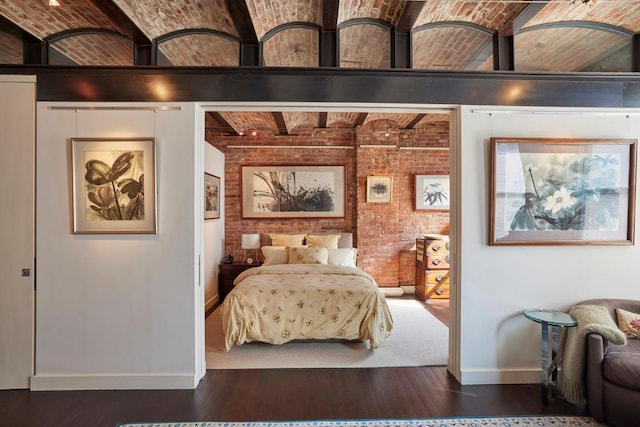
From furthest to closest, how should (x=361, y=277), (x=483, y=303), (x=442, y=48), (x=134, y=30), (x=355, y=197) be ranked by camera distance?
(x=355, y=197)
(x=361, y=277)
(x=442, y=48)
(x=483, y=303)
(x=134, y=30)

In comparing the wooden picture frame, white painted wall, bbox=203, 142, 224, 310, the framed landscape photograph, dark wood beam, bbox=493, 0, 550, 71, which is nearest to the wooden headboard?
white painted wall, bbox=203, 142, 224, 310

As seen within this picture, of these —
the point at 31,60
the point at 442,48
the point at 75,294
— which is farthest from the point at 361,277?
the point at 31,60

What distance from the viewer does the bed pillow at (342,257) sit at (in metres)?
5.08

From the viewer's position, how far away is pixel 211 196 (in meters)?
5.00

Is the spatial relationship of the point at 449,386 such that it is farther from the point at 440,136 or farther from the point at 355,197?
the point at 440,136

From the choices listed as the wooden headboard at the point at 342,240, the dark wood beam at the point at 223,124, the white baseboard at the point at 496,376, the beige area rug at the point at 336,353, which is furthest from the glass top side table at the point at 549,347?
the dark wood beam at the point at 223,124

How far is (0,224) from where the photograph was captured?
2.63 m

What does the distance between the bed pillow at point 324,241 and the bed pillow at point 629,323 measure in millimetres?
3735

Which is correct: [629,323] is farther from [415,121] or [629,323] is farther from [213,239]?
[213,239]

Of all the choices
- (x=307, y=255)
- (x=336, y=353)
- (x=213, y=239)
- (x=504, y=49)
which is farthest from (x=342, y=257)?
(x=504, y=49)

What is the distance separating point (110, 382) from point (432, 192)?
18.4 feet

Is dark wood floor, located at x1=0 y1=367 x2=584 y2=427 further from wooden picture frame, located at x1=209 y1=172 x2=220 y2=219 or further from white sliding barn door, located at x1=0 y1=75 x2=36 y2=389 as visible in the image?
wooden picture frame, located at x1=209 y1=172 x2=220 y2=219

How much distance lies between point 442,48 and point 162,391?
Result: 4201mm

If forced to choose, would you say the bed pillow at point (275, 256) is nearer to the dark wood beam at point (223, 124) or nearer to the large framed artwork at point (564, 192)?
the dark wood beam at point (223, 124)
